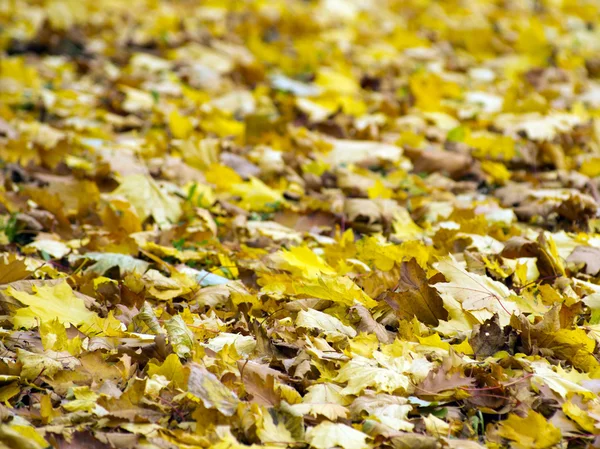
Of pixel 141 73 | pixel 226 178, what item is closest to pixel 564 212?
pixel 226 178

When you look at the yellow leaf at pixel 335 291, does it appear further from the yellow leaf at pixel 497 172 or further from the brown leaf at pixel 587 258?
the yellow leaf at pixel 497 172

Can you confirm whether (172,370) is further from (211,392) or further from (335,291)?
(335,291)

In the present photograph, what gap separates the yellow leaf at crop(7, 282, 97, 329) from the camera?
2.17m

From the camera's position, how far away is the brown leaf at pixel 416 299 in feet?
7.18

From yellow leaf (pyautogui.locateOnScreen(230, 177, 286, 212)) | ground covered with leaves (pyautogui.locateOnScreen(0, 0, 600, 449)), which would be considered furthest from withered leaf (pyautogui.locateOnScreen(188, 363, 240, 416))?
yellow leaf (pyautogui.locateOnScreen(230, 177, 286, 212))

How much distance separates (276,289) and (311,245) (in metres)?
0.46

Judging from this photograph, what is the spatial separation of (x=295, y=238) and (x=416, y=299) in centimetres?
78

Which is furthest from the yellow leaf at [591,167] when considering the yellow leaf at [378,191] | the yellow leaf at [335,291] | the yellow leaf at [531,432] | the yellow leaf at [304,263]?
the yellow leaf at [531,432]

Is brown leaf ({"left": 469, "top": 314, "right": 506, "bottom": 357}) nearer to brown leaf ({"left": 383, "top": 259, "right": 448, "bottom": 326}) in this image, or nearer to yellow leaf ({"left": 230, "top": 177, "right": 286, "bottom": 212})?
brown leaf ({"left": 383, "top": 259, "right": 448, "bottom": 326})

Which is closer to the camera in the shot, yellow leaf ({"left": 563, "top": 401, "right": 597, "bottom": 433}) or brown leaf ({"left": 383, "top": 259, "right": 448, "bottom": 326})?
yellow leaf ({"left": 563, "top": 401, "right": 597, "bottom": 433})

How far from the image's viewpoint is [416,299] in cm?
220

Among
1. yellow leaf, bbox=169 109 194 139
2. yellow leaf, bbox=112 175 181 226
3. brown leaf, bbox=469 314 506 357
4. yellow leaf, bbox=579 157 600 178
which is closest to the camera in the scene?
brown leaf, bbox=469 314 506 357

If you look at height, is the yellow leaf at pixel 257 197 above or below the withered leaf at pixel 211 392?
below

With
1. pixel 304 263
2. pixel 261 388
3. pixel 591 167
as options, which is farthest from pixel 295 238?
pixel 591 167
